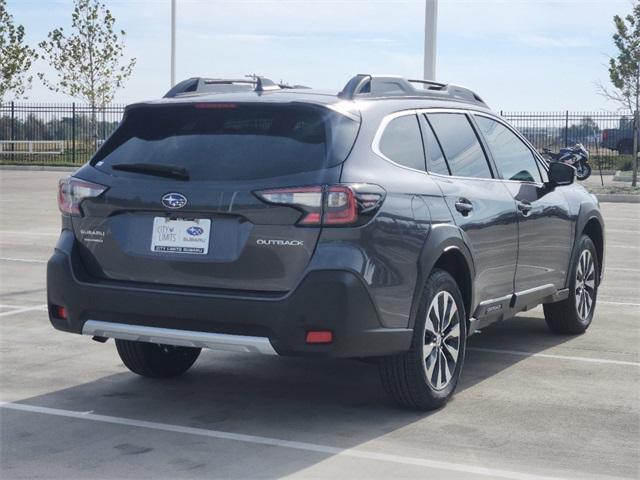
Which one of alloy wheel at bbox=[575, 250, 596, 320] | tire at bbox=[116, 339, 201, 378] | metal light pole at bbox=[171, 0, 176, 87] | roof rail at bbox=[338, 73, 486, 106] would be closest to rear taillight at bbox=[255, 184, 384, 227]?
roof rail at bbox=[338, 73, 486, 106]

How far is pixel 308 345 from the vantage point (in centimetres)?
570

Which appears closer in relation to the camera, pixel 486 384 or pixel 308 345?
pixel 308 345

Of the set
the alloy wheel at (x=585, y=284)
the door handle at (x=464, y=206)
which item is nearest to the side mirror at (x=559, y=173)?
the alloy wheel at (x=585, y=284)

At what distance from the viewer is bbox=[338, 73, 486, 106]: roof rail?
253 inches

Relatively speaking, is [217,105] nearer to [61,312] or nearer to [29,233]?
[61,312]

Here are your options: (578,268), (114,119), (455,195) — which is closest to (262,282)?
(455,195)

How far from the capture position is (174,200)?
19.5 feet

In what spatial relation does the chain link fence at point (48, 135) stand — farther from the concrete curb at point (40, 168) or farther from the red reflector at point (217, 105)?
the red reflector at point (217, 105)

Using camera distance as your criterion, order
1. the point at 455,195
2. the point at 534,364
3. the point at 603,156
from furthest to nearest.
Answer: the point at 603,156 < the point at 534,364 < the point at 455,195

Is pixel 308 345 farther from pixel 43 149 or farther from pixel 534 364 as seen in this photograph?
pixel 43 149

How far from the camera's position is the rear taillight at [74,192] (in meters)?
6.25

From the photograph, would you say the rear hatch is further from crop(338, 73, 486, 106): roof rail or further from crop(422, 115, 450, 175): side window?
crop(422, 115, 450, 175): side window

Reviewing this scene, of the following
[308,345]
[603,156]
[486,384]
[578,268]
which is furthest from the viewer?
[603,156]

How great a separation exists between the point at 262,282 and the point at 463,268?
1.53 m
